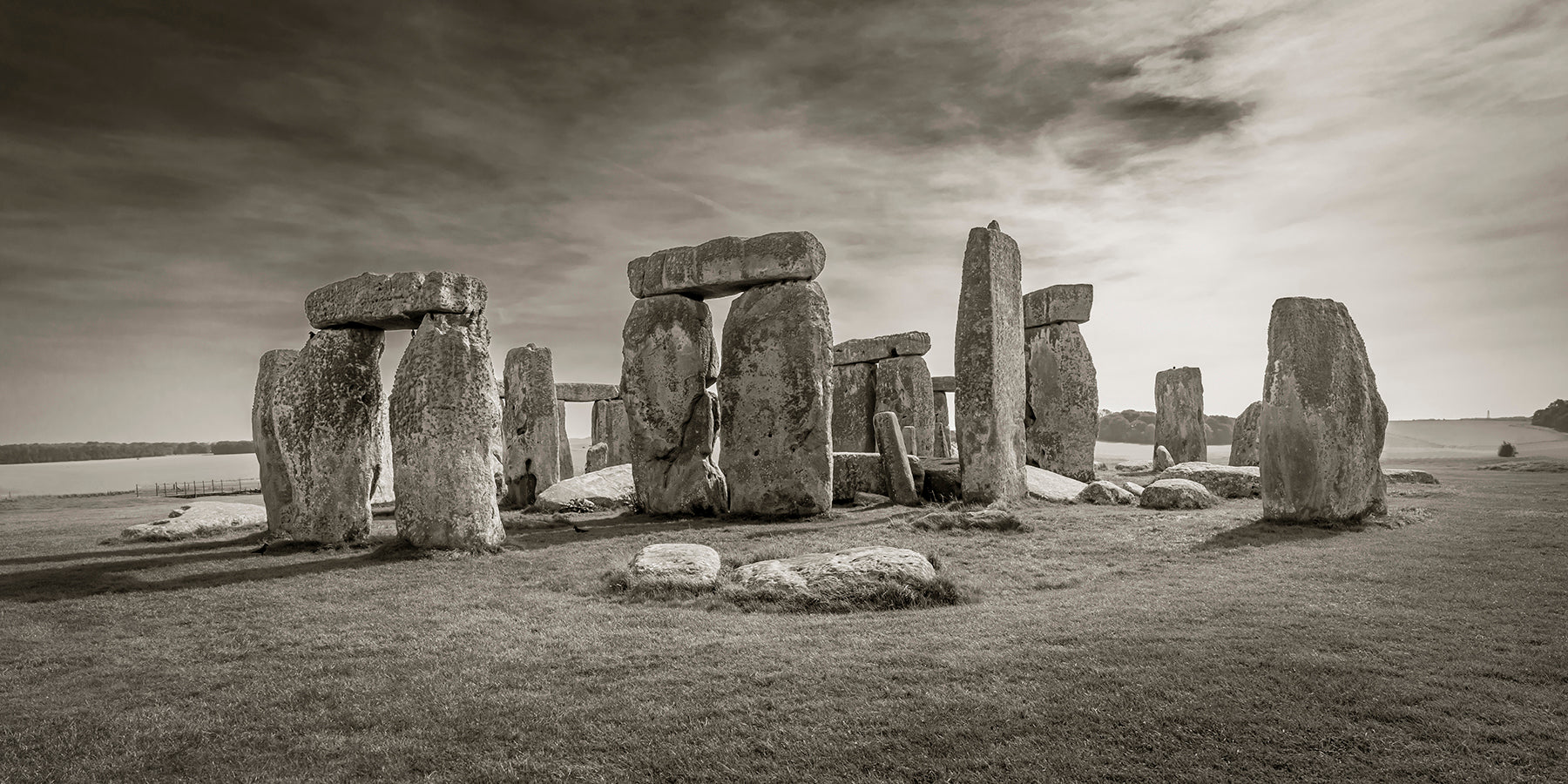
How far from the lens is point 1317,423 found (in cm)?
1060

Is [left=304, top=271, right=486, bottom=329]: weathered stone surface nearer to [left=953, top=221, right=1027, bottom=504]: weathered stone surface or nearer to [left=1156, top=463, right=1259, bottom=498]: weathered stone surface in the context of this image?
[left=953, top=221, right=1027, bottom=504]: weathered stone surface

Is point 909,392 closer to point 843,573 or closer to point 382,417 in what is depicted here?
point 382,417

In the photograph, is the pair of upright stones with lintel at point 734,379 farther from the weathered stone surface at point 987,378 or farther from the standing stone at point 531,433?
the standing stone at point 531,433

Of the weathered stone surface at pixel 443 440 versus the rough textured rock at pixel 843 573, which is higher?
the weathered stone surface at pixel 443 440

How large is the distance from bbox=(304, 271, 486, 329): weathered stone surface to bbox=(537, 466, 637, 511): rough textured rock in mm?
4830

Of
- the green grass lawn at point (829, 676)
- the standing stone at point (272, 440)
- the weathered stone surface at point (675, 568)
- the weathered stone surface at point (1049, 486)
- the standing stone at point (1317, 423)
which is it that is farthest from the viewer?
the weathered stone surface at point (1049, 486)

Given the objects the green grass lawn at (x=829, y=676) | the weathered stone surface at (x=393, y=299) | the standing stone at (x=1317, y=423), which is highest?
the weathered stone surface at (x=393, y=299)

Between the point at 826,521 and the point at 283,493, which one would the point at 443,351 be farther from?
the point at 826,521

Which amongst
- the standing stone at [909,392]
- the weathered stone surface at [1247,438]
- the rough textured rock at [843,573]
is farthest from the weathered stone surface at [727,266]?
the weathered stone surface at [1247,438]

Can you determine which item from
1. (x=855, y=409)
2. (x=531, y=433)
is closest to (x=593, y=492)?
(x=531, y=433)

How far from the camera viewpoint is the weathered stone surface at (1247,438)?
21.2 m

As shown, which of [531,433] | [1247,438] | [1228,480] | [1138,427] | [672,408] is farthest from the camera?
[1138,427]

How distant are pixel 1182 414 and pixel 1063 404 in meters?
7.84

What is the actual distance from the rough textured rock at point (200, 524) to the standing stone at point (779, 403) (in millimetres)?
7771
